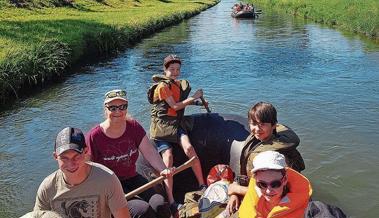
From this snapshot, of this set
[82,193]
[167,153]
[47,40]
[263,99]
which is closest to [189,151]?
[167,153]

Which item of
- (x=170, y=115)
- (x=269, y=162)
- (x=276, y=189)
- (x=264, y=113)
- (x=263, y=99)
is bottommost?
(x=263, y=99)

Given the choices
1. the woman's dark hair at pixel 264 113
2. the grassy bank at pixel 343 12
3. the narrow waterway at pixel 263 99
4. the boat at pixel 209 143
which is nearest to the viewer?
the woman's dark hair at pixel 264 113

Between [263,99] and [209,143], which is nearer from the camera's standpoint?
[209,143]

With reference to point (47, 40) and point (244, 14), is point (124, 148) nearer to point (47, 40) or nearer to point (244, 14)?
point (47, 40)

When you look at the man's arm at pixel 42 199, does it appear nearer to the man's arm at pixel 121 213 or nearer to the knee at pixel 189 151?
the man's arm at pixel 121 213

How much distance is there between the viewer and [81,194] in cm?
351

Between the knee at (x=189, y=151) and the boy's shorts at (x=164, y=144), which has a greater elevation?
the boy's shorts at (x=164, y=144)

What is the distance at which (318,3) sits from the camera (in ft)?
108

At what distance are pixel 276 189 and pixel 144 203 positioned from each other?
150 cm

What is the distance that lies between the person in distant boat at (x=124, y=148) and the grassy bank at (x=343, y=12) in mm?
17386

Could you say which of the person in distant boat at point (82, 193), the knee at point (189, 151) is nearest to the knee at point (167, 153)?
the knee at point (189, 151)

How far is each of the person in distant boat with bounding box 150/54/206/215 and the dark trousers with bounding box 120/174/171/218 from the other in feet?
2.74

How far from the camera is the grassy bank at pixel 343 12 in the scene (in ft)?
69.7

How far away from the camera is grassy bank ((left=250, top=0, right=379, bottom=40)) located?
2125 centimetres
